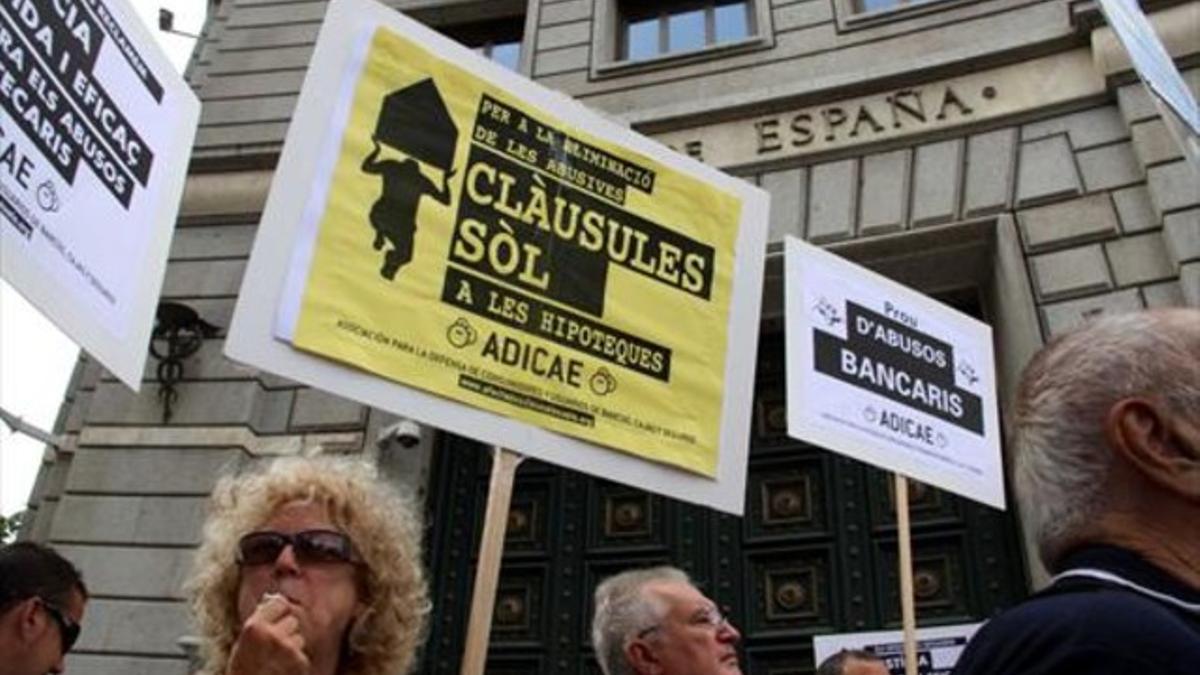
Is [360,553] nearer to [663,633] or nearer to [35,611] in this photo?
[35,611]

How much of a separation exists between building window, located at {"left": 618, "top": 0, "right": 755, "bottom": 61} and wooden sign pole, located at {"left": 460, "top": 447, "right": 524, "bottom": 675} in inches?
302

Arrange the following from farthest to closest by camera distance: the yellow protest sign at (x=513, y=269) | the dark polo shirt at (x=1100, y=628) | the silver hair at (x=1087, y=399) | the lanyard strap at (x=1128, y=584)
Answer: the yellow protest sign at (x=513, y=269), the silver hair at (x=1087, y=399), the lanyard strap at (x=1128, y=584), the dark polo shirt at (x=1100, y=628)

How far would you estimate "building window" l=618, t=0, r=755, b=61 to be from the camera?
408 inches

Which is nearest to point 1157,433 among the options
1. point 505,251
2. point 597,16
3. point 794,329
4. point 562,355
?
point 562,355

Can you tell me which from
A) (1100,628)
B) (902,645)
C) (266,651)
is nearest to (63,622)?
(266,651)

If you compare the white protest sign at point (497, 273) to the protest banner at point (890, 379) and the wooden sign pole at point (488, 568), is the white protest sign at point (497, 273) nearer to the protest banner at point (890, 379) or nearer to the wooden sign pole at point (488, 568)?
the wooden sign pole at point (488, 568)

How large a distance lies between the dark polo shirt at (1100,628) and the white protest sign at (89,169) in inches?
107

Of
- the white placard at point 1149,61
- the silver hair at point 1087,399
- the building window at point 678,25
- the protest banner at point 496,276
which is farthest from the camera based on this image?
the building window at point 678,25

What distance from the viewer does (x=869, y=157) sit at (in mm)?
8469

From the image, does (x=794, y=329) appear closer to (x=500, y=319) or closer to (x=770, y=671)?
(x=500, y=319)

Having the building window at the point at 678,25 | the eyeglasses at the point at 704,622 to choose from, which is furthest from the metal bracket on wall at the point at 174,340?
the eyeglasses at the point at 704,622

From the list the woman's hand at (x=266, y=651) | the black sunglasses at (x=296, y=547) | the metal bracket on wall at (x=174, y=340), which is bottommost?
the woman's hand at (x=266, y=651)

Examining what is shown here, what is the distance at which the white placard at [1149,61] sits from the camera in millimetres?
5500

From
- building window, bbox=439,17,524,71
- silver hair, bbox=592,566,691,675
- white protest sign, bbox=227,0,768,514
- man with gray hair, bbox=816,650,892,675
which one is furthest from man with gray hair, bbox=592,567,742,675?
building window, bbox=439,17,524,71
